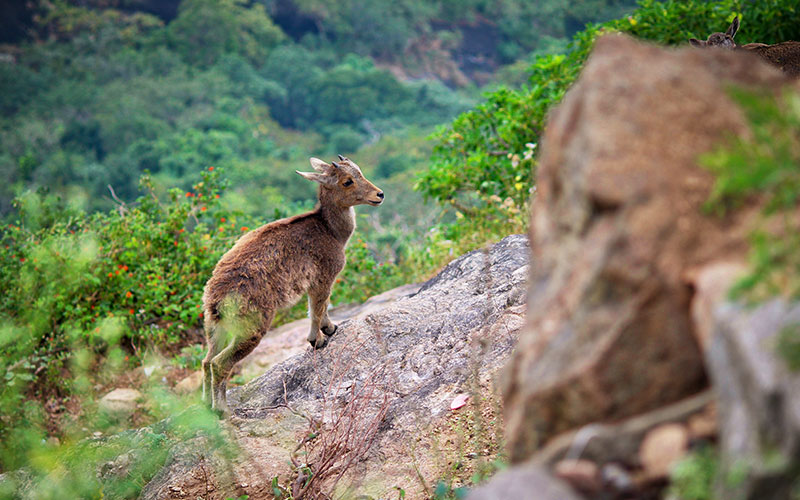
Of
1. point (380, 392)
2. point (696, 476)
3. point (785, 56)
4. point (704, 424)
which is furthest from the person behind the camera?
point (785, 56)

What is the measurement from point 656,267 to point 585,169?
388 millimetres

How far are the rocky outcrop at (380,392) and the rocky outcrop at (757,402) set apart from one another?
2.20m

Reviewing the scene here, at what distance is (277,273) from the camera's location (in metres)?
6.23

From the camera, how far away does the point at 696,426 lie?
7.25ft

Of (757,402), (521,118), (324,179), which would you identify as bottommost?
(521,118)

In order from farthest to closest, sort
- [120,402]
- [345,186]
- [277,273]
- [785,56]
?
[120,402] → [345,186] → [785,56] → [277,273]

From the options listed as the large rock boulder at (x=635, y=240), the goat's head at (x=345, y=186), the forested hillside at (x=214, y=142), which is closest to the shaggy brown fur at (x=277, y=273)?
the goat's head at (x=345, y=186)

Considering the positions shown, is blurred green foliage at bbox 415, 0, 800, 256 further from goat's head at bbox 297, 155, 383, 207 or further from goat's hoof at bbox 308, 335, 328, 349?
goat's hoof at bbox 308, 335, 328, 349

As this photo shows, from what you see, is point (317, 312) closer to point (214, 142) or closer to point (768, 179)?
point (768, 179)

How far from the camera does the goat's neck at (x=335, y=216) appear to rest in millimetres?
7134

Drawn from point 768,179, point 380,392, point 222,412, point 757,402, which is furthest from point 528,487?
point 222,412

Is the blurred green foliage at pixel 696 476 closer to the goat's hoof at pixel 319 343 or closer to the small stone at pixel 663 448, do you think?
the small stone at pixel 663 448

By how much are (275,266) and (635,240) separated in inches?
170

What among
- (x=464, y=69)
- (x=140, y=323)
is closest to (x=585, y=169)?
(x=140, y=323)
